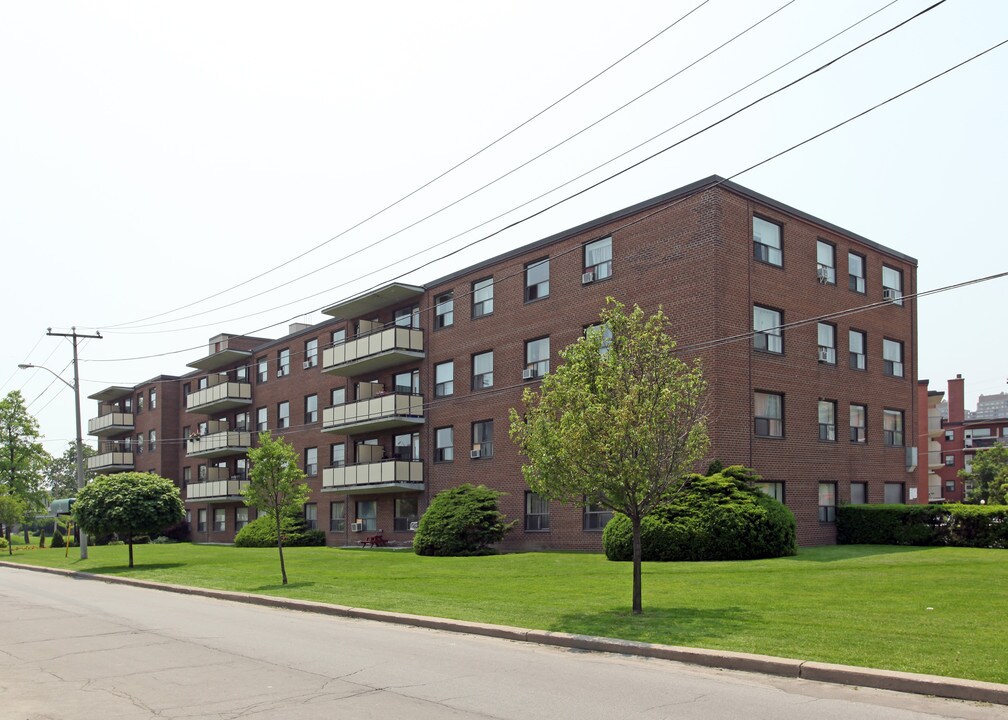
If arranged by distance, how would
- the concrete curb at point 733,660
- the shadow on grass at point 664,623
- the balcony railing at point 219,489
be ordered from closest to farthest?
the concrete curb at point 733,660 < the shadow on grass at point 664,623 < the balcony railing at point 219,489

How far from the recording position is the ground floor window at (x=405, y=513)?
39.6 meters

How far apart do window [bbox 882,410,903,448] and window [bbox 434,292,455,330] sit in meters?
17.1

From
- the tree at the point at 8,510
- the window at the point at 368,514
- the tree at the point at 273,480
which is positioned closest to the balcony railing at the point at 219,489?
the tree at the point at 8,510

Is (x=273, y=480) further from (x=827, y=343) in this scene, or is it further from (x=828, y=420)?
(x=827, y=343)

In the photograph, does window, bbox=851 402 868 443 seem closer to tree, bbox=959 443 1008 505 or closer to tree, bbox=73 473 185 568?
tree, bbox=73 473 185 568

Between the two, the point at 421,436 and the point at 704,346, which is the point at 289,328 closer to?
the point at 421,436

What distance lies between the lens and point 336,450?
153 feet

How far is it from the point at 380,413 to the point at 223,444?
65.3ft

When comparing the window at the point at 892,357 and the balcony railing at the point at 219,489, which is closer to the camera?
the window at the point at 892,357

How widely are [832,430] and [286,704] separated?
25.9m

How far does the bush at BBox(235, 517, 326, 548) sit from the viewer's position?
44.7 metres

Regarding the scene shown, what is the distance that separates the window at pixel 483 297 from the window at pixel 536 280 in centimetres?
221

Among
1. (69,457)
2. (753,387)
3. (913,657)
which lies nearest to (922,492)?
(753,387)

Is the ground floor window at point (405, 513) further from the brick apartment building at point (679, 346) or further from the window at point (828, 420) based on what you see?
the window at point (828, 420)
